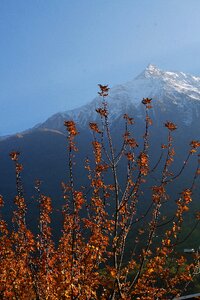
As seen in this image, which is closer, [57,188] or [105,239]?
[105,239]

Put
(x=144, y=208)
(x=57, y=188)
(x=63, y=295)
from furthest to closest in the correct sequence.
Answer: (x=57, y=188), (x=144, y=208), (x=63, y=295)

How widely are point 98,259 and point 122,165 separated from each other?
611ft

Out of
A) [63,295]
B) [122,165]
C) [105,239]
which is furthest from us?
[122,165]

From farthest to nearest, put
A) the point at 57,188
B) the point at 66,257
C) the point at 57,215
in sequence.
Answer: the point at 57,188 < the point at 57,215 < the point at 66,257

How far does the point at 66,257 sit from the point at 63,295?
105 inches

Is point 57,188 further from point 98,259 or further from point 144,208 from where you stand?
point 98,259

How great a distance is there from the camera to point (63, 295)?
12109 millimetres

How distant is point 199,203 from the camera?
389 ft

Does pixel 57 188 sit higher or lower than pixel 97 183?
lower

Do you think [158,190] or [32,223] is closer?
[158,190]

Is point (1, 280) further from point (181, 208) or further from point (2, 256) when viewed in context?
point (181, 208)

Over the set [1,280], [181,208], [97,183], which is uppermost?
[97,183]

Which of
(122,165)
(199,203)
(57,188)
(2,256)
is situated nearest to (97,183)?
(2,256)

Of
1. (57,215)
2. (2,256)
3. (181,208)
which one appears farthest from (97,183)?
(57,215)
